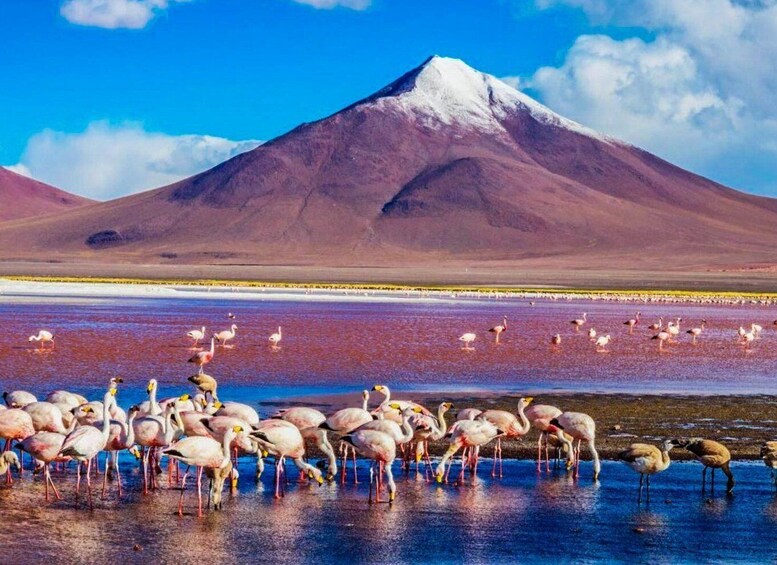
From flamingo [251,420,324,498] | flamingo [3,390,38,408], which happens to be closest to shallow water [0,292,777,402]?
flamingo [3,390,38,408]

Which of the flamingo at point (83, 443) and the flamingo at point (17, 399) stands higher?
the flamingo at point (17, 399)

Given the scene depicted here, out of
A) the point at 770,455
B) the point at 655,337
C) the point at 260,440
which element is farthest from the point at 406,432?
the point at 655,337

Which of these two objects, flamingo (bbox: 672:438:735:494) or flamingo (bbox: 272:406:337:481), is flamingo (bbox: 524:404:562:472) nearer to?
flamingo (bbox: 672:438:735:494)

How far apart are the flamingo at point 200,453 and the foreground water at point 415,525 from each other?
460 mm

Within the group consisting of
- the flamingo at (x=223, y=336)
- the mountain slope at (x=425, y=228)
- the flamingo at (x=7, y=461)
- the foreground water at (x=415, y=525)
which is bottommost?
the foreground water at (x=415, y=525)

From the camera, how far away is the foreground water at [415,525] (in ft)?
33.4

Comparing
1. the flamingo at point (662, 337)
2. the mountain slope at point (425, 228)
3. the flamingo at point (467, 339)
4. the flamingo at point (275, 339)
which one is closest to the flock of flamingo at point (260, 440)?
the flamingo at point (275, 339)

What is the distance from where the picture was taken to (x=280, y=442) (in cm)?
1252

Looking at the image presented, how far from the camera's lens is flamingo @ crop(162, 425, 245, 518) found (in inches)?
450

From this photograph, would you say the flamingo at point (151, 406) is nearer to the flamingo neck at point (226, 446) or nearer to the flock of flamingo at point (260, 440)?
the flock of flamingo at point (260, 440)

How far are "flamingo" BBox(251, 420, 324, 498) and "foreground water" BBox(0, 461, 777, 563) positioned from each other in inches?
8.4

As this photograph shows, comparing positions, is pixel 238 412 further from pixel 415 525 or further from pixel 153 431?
pixel 415 525

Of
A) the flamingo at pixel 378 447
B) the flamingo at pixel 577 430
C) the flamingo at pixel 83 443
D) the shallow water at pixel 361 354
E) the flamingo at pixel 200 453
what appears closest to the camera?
the flamingo at pixel 200 453

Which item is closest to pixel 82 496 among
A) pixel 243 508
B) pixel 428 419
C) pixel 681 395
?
pixel 243 508
